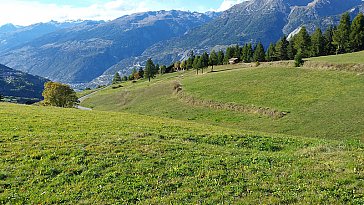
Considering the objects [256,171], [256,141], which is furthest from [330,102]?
[256,171]

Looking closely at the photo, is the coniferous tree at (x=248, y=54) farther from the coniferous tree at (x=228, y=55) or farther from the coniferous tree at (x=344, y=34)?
the coniferous tree at (x=344, y=34)

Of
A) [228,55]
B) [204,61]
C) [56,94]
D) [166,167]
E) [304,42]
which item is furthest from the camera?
[228,55]

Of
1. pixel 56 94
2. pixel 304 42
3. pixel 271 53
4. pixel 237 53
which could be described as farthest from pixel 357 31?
pixel 56 94

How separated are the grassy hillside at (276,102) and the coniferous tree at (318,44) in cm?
3557

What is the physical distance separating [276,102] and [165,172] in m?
51.1

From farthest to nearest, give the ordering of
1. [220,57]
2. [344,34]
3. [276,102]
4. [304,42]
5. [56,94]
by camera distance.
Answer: [220,57]
[304,42]
[344,34]
[56,94]
[276,102]

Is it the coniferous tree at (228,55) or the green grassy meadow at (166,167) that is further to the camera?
the coniferous tree at (228,55)

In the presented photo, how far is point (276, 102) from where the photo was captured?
210ft

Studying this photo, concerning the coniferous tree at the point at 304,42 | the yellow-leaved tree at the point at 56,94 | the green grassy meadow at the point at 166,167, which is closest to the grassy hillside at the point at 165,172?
the green grassy meadow at the point at 166,167

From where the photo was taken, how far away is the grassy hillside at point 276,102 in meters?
50.5

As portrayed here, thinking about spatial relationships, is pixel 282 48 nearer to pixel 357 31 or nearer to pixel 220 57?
pixel 357 31

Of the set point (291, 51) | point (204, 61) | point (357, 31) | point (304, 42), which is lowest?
point (204, 61)

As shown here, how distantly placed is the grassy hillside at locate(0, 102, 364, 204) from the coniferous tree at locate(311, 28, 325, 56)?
105799 mm

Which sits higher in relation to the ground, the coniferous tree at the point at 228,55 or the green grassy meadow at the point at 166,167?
the coniferous tree at the point at 228,55
